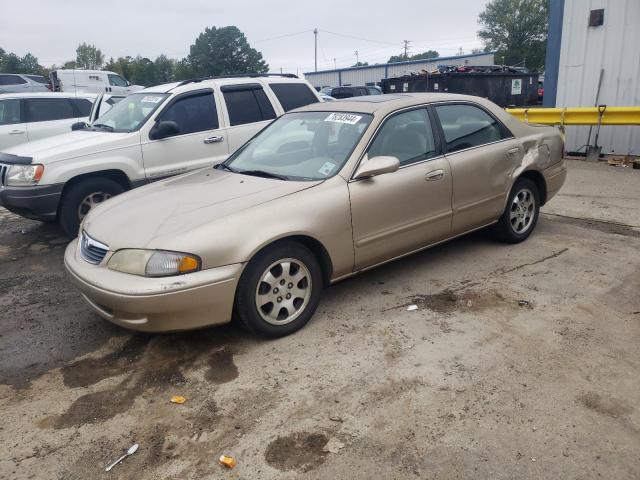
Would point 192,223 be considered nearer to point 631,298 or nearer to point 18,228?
point 631,298

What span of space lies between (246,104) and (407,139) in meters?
3.16

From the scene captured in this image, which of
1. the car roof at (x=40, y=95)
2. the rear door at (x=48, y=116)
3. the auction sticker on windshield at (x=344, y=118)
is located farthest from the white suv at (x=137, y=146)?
the car roof at (x=40, y=95)

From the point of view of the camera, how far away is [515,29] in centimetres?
7206

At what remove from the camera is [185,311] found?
3.32 metres

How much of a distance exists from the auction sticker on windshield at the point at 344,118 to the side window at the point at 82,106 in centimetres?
768

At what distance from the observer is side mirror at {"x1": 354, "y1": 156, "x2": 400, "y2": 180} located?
155 inches

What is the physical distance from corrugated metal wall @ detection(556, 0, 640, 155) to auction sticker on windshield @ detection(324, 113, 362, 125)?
7.46 m

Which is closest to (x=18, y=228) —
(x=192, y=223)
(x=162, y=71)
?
(x=192, y=223)

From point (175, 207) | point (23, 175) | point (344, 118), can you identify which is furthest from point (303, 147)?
point (23, 175)

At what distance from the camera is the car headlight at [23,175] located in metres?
5.82

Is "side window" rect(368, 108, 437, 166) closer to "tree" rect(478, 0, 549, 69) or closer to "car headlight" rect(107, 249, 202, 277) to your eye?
"car headlight" rect(107, 249, 202, 277)

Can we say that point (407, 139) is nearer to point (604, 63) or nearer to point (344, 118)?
point (344, 118)

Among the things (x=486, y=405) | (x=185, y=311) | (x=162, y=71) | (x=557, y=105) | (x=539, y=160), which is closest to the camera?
(x=486, y=405)

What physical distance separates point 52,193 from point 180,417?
12.8 feet
